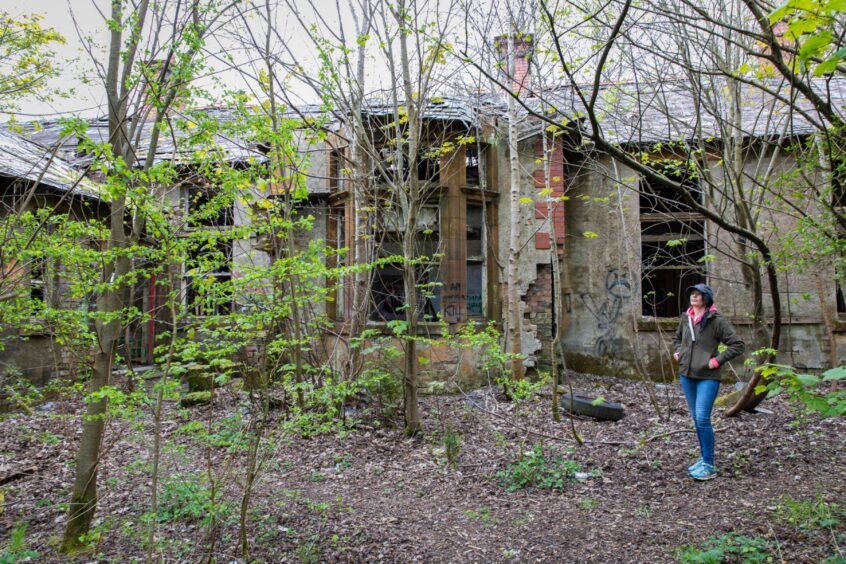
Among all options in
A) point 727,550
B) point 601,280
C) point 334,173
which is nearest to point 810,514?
point 727,550

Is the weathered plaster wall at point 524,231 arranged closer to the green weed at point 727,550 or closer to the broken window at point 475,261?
the broken window at point 475,261

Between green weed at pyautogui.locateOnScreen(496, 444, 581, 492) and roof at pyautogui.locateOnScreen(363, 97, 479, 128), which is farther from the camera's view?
roof at pyautogui.locateOnScreen(363, 97, 479, 128)

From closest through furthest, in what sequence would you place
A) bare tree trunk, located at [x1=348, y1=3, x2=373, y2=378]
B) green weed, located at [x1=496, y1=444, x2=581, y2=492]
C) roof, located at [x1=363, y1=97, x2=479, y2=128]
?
green weed, located at [x1=496, y1=444, x2=581, y2=492] < bare tree trunk, located at [x1=348, y1=3, x2=373, y2=378] < roof, located at [x1=363, y1=97, x2=479, y2=128]

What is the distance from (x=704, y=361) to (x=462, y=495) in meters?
2.54

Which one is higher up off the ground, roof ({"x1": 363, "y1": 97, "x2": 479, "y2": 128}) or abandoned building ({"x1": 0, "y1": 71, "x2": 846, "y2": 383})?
roof ({"x1": 363, "y1": 97, "x2": 479, "y2": 128})

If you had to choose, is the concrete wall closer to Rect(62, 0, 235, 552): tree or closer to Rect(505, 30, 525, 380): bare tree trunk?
Rect(505, 30, 525, 380): bare tree trunk

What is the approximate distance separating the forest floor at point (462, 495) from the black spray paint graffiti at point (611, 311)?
3202mm

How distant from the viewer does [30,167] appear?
817 centimetres

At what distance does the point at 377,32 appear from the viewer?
19.6 feet

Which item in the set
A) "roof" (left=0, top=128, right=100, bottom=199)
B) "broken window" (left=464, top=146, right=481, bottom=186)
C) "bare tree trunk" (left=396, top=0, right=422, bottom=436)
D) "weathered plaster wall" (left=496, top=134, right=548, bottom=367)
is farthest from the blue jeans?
"roof" (left=0, top=128, right=100, bottom=199)

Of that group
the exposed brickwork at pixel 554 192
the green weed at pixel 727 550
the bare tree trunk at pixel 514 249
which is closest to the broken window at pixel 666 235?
the exposed brickwork at pixel 554 192

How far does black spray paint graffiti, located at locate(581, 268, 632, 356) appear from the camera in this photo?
978cm

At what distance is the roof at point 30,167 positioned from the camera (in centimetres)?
770

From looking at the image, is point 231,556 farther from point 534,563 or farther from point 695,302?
point 695,302
